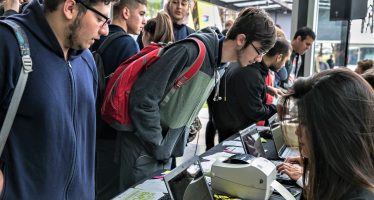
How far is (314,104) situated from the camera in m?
0.97

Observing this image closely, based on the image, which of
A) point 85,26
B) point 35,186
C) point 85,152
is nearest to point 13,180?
point 35,186

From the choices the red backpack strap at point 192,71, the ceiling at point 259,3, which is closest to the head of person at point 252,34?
the red backpack strap at point 192,71

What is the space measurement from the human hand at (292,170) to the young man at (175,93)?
0.45 metres

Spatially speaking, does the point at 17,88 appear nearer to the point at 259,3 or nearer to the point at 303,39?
the point at 303,39

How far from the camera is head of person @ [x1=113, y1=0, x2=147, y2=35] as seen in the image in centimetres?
198

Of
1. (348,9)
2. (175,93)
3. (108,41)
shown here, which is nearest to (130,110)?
(175,93)

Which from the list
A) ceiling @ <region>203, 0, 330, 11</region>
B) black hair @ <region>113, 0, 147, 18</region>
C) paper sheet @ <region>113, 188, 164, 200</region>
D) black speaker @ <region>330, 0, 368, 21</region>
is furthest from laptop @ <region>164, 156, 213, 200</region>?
ceiling @ <region>203, 0, 330, 11</region>

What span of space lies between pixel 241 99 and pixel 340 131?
1.57 metres

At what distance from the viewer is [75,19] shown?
3.67 ft

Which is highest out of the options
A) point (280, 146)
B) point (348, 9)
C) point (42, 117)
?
point (348, 9)

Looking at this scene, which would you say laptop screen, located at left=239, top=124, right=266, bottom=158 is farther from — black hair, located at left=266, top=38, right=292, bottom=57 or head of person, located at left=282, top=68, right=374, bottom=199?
head of person, located at left=282, top=68, right=374, bottom=199

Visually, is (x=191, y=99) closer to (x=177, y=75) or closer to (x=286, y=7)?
(x=177, y=75)

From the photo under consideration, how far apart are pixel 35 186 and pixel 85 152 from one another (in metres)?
0.21

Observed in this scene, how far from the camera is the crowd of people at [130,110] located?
951mm
